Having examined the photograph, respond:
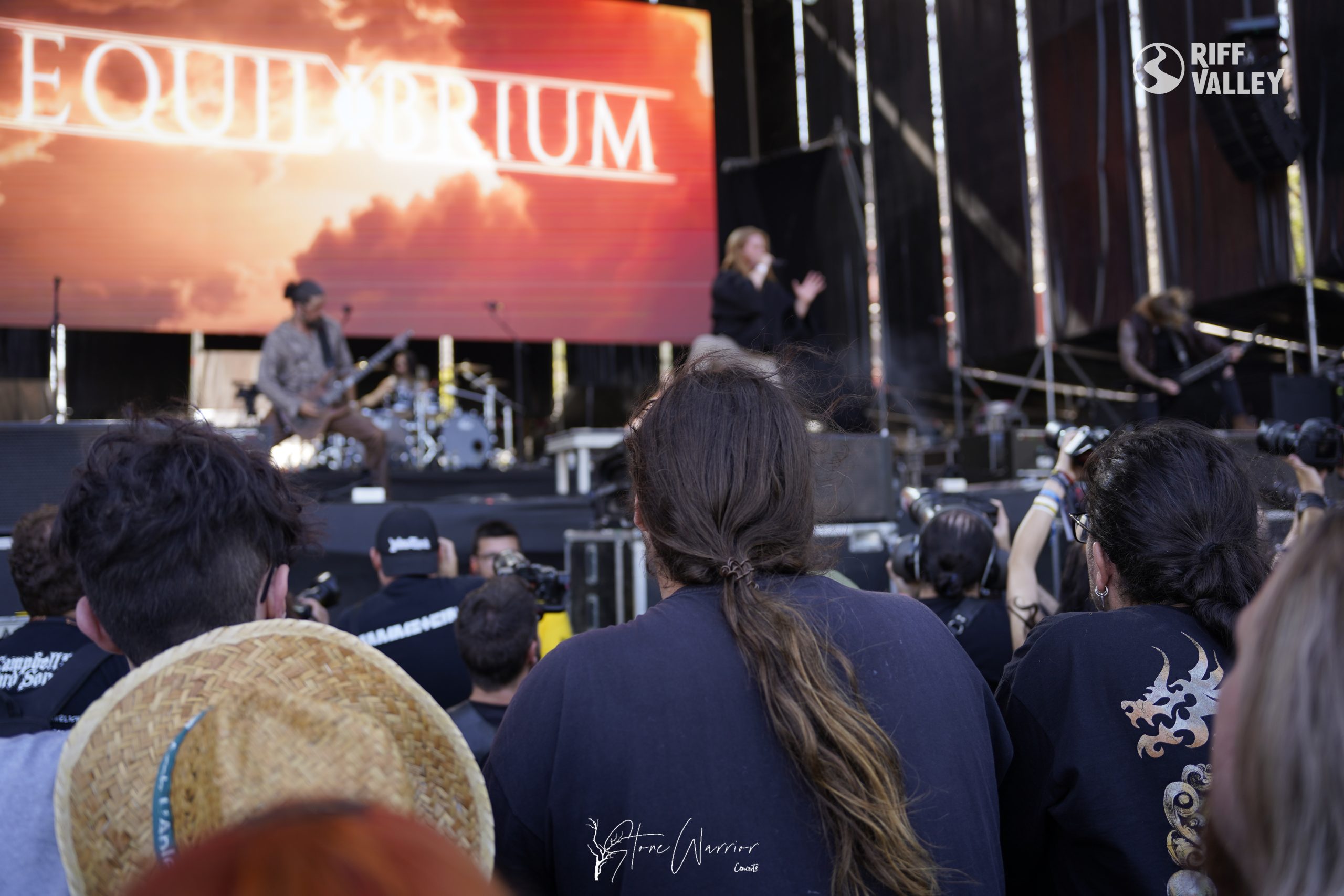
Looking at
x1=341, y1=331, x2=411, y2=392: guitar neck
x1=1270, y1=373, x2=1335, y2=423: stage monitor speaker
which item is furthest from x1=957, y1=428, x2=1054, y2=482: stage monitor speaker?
x1=341, y1=331, x2=411, y2=392: guitar neck

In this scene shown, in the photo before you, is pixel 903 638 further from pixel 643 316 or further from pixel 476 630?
pixel 643 316

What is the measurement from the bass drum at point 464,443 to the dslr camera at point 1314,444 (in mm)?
8103

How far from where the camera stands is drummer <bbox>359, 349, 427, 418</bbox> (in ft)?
34.5

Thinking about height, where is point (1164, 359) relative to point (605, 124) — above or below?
below

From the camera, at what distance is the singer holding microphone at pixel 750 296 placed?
6.00 m

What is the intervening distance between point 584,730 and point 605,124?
1019 centimetres

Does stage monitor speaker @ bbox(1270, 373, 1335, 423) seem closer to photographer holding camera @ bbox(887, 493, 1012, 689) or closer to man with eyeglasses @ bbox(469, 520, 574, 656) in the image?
photographer holding camera @ bbox(887, 493, 1012, 689)

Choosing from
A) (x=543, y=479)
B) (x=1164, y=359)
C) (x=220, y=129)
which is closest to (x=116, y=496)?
(x=1164, y=359)

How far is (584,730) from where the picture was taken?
3.71 ft

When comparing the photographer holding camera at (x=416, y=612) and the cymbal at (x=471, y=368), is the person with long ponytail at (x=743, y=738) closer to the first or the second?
the photographer holding camera at (x=416, y=612)

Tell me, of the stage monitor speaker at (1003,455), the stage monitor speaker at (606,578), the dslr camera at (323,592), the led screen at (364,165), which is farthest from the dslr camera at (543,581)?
the led screen at (364,165)

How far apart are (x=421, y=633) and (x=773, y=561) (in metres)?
2.33

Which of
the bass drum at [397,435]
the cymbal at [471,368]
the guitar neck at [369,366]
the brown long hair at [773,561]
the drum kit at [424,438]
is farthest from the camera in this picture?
the cymbal at [471,368]
